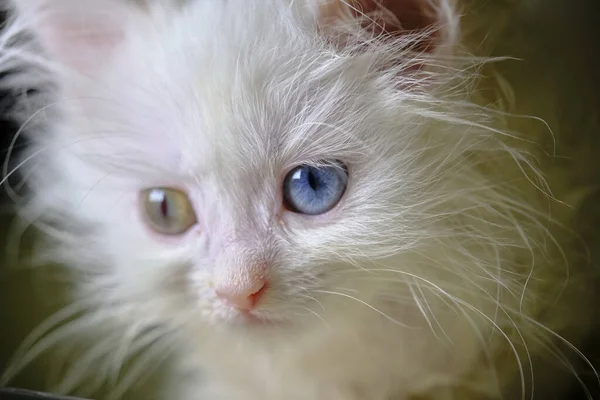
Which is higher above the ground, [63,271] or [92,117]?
[92,117]

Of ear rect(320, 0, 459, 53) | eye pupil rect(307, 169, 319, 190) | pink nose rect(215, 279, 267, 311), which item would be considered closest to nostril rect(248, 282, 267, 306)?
pink nose rect(215, 279, 267, 311)

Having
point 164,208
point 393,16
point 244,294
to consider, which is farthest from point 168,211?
point 393,16

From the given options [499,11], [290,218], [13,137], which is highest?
[499,11]

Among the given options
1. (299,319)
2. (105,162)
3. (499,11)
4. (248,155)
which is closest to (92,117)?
(105,162)

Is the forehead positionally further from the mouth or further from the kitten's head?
the mouth

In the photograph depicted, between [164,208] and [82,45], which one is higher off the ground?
[82,45]

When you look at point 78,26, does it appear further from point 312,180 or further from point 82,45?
point 312,180

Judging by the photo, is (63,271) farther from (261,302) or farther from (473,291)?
(473,291)
